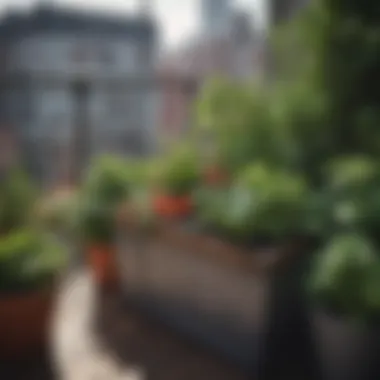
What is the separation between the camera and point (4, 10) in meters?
1.67

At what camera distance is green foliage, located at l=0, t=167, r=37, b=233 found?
4.64 ft

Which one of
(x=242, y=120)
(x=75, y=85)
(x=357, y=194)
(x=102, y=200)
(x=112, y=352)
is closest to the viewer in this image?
(x=357, y=194)

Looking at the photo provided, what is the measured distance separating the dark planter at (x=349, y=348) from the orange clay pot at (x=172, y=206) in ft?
1.61

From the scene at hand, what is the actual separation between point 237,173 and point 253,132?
11 cm

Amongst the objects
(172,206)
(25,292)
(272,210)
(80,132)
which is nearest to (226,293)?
(272,210)

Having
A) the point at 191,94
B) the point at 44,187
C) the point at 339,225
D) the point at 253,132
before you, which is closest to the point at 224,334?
the point at 339,225

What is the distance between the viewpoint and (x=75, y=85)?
6.07 ft

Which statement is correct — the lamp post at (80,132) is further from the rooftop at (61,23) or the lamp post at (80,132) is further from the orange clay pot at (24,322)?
the orange clay pot at (24,322)

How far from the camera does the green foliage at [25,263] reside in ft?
4.10

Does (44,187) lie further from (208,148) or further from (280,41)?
(280,41)

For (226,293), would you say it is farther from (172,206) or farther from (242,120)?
(242,120)

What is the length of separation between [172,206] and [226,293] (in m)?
0.30

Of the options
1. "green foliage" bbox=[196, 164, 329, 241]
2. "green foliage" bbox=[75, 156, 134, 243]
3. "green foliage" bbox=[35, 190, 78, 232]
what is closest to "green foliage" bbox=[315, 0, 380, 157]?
"green foliage" bbox=[196, 164, 329, 241]

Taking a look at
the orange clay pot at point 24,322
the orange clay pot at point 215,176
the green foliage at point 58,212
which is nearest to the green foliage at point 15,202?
the green foliage at point 58,212
